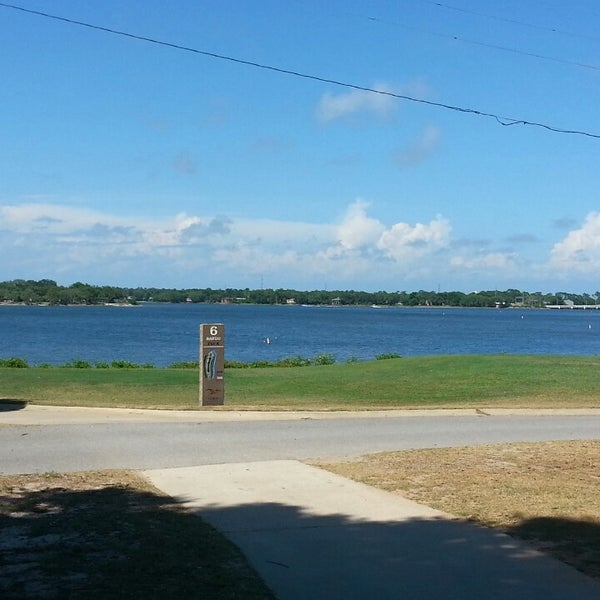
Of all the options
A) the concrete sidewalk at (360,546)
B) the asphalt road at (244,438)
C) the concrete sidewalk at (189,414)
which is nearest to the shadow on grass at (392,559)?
the concrete sidewalk at (360,546)

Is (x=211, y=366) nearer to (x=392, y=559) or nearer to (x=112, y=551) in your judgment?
(x=112, y=551)

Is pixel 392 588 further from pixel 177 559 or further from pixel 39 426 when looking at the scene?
pixel 39 426

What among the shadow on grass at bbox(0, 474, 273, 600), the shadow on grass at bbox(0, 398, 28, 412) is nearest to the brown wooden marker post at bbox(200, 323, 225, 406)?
the shadow on grass at bbox(0, 398, 28, 412)

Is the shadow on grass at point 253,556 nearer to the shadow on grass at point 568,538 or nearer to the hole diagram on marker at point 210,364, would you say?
the shadow on grass at point 568,538

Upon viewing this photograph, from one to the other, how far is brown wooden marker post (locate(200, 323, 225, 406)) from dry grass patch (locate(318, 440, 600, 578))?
6.85 m

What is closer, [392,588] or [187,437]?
[392,588]

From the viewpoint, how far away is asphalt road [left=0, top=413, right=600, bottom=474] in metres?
11.0

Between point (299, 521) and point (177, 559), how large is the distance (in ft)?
5.46

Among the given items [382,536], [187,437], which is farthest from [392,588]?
[187,437]

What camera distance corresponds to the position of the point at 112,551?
6359 mm

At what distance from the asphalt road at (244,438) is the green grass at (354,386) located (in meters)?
2.65

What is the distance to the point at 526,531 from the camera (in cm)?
714

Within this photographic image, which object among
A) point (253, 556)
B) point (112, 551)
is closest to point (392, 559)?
point (253, 556)

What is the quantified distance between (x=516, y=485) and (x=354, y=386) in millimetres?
14462
